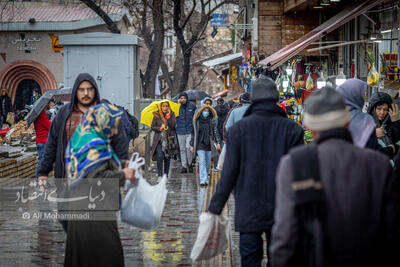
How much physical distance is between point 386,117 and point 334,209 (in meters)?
4.73

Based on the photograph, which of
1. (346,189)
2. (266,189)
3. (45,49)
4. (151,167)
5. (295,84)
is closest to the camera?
(346,189)

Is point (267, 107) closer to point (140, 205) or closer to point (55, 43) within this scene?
point (140, 205)

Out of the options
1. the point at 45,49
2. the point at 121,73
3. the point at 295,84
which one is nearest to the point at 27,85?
the point at 45,49

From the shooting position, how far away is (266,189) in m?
5.17

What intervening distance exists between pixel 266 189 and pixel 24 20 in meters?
31.8

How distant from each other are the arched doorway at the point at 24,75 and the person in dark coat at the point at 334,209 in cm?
3177

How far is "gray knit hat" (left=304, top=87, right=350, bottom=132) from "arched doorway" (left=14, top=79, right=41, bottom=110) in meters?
32.5

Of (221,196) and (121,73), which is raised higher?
(121,73)

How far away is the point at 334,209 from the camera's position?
338 centimetres

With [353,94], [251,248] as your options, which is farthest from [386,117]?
[251,248]

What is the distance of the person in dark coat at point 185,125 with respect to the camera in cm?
1620

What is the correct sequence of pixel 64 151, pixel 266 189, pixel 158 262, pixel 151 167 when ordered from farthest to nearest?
pixel 151 167 < pixel 158 262 < pixel 64 151 < pixel 266 189

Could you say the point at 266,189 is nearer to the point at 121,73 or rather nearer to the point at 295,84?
the point at 295,84

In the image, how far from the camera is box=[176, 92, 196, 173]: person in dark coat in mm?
16203
